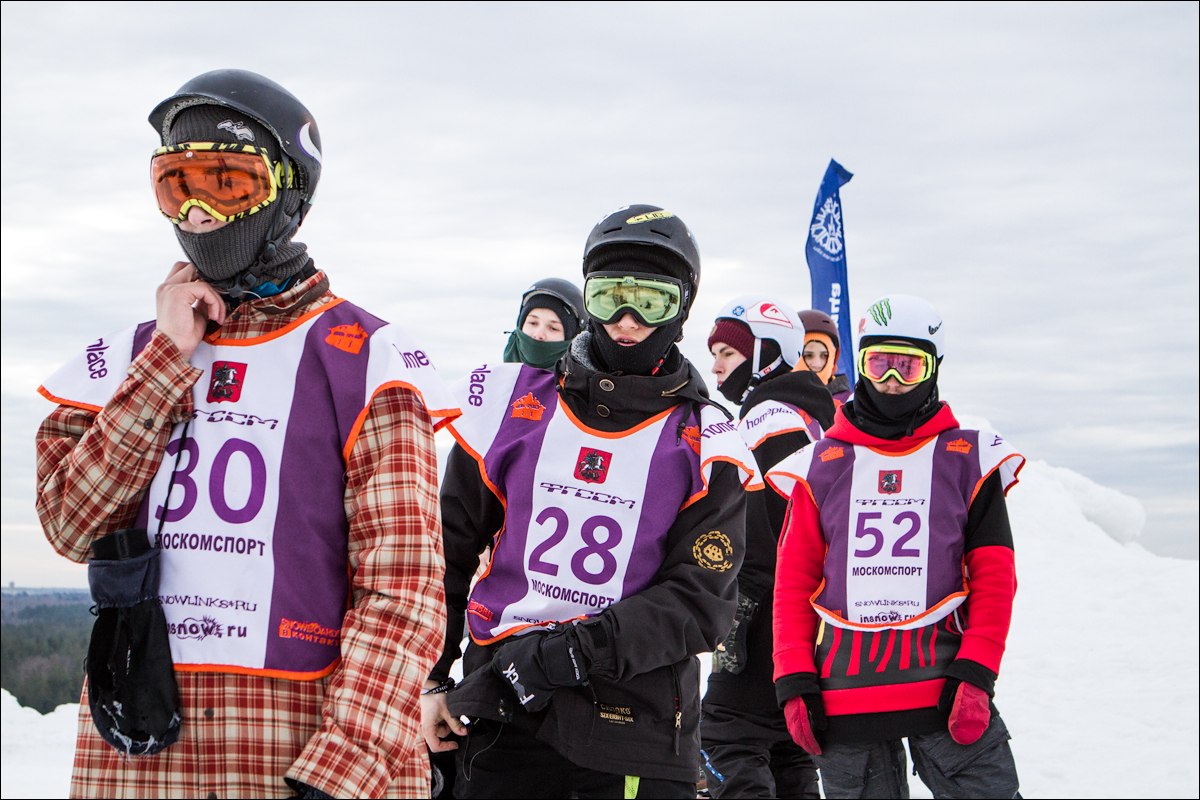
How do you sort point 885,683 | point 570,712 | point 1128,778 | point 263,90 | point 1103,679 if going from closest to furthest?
1. point 263,90
2. point 570,712
3. point 885,683
4. point 1128,778
5. point 1103,679

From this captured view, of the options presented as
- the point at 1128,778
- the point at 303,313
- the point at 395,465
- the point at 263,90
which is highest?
the point at 263,90

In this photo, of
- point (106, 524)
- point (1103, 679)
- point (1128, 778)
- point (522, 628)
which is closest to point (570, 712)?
point (522, 628)

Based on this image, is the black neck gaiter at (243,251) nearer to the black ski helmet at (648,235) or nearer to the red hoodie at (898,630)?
the black ski helmet at (648,235)

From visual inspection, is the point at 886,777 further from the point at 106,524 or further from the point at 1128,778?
the point at 1128,778

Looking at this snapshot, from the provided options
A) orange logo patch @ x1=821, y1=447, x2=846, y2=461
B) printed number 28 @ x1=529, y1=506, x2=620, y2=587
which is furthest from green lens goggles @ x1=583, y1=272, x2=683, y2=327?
orange logo patch @ x1=821, y1=447, x2=846, y2=461

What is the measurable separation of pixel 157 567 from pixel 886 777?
3386 millimetres

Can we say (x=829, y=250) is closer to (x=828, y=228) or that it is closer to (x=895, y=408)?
(x=828, y=228)

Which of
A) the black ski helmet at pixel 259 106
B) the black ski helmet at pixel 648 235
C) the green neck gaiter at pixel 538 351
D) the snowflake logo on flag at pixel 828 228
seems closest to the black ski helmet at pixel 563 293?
the green neck gaiter at pixel 538 351

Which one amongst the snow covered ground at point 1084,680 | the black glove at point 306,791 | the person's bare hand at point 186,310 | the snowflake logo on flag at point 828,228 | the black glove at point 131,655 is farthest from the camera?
the snowflake logo on flag at point 828,228

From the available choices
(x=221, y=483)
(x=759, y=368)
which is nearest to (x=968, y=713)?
(x=759, y=368)

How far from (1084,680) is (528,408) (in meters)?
12.9

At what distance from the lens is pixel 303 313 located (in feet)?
9.06

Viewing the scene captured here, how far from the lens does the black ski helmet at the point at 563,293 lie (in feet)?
21.7

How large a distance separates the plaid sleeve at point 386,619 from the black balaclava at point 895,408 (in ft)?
9.93
